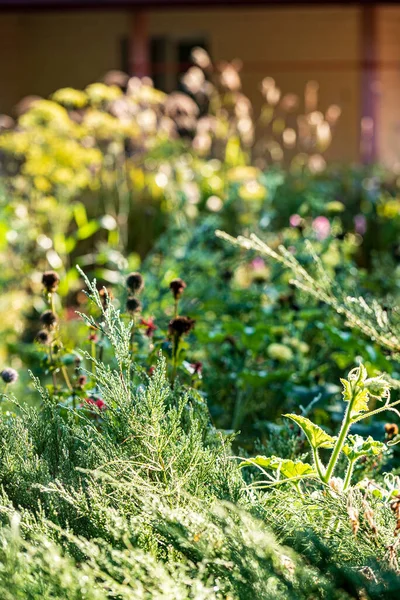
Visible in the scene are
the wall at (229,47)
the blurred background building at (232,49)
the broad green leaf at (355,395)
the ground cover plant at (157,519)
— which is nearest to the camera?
the ground cover plant at (157,519)

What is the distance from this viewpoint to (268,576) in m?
1.31

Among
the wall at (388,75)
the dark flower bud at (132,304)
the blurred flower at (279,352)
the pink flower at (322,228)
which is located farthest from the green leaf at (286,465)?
the wall at (388,75)

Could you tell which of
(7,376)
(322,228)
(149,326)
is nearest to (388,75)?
(322,228)

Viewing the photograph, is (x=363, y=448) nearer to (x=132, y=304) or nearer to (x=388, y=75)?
(x=132, y=304)

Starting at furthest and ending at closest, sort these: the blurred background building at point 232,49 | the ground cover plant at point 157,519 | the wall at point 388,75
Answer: the blurred background building at point 232,49 → the wall at point 388,75 → the ground cover plant at point 157,519

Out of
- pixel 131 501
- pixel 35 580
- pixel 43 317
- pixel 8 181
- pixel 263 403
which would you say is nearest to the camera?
pixel 35 580

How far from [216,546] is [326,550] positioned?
A: 0.16m

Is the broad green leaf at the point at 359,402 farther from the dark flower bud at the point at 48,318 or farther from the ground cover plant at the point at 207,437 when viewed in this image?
the dark flower bud at the point at 48,318

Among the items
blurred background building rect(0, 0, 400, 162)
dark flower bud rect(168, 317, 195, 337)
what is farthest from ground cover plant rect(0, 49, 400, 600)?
blurred background building rect(0, 0, 400, 162)

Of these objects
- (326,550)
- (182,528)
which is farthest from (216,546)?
(326,550)

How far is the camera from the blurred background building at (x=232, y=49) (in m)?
14.4

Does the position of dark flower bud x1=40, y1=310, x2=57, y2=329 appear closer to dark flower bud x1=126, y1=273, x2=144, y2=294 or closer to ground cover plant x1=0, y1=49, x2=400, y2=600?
ground cover plant x1=0, y1=49, x2=400, y2=600

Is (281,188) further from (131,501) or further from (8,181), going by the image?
(131,501)

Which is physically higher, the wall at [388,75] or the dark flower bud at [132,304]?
the dark flower bud at [132,304]
